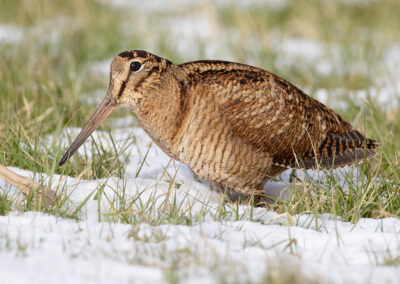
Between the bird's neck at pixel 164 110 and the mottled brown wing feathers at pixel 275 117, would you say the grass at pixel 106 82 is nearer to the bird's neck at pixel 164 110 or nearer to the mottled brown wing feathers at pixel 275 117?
the mottled brown wing feathers at pixel 275 117

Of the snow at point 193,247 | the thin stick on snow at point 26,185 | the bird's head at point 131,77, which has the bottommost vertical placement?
the snow at point 193,247

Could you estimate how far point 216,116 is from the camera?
11.9 feet

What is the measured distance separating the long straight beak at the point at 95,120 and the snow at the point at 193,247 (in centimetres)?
35

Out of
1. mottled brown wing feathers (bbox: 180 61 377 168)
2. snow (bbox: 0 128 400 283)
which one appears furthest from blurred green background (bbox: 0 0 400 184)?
snow (bbox: 0 128 400 283)

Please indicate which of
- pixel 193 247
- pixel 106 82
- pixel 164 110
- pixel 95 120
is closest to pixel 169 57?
pixel 106 82

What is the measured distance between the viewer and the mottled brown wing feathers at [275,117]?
3674mm

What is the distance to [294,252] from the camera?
2848 mm

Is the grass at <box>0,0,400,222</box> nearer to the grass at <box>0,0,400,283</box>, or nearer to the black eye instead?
the grass at <box>0,0,400,283</box>

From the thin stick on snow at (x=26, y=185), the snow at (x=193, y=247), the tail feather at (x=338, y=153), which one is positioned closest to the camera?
the snow at (x=193, y=247)

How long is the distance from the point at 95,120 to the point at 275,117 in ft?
3.52

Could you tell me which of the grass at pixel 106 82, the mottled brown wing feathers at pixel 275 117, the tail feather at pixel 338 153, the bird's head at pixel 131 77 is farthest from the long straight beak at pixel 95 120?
the tail feather at pixel 338 153

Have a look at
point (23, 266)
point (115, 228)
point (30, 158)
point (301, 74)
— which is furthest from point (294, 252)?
point (301, 74)

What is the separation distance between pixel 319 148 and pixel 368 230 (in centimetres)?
90

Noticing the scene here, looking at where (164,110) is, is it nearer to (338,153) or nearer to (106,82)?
(338,153)
